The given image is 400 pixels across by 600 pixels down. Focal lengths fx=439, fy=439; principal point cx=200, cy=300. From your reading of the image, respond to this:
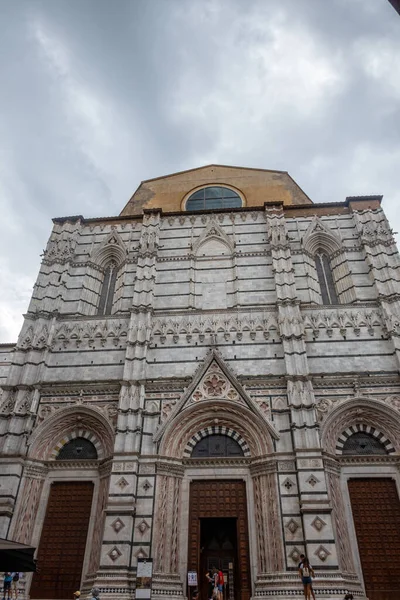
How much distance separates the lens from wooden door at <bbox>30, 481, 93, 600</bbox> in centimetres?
1349

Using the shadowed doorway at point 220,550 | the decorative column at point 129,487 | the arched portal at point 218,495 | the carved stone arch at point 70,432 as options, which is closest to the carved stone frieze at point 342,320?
the arched portal at point 218,495

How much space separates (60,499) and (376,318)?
13393mm

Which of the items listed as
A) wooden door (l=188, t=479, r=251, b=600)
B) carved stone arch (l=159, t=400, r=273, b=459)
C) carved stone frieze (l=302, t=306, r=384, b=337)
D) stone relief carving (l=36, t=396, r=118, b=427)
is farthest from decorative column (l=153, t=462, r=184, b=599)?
carved stone frieze (l=302, t=306, r=384, b=337)

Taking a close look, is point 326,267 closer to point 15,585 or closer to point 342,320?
point 342,320

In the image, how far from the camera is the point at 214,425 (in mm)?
15711

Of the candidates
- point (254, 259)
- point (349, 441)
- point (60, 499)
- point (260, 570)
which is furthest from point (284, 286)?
point (60, 499)

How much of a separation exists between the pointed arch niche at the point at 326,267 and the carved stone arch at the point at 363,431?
17.5 ft

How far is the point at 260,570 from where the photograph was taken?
42.6ft

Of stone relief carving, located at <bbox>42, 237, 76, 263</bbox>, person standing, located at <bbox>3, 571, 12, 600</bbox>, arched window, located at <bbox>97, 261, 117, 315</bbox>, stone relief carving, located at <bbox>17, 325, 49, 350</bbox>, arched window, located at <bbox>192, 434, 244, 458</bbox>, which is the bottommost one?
person standing, located at <bbox>3, 571, 12, 600</bbox>

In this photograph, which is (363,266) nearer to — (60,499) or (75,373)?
(75,373)

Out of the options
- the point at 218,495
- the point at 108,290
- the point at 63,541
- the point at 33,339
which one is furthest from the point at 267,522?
the point at 108,290

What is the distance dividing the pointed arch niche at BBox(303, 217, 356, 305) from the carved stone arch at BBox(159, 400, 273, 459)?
6.18 metres

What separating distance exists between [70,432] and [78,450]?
74 centimetres

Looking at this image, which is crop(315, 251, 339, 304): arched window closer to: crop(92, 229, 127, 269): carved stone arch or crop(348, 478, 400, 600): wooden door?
crop(348, 478, 400, 600): wooden door
